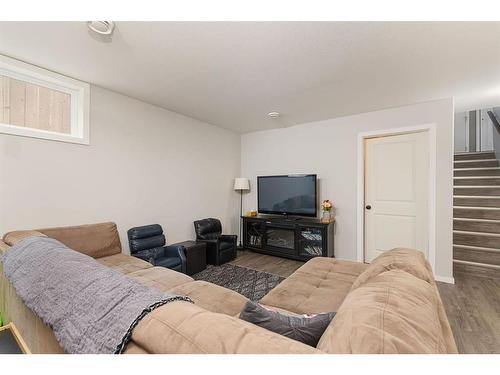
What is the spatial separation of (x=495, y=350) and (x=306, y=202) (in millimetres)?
2491

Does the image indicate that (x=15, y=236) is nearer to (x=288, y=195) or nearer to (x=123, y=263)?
(x=123, y=263)

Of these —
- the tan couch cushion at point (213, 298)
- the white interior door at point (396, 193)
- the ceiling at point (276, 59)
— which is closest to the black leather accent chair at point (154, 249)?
the tan couch cushion at point (213, 298)

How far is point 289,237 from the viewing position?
12.8 feet

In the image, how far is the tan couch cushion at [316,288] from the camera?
143 centimetres

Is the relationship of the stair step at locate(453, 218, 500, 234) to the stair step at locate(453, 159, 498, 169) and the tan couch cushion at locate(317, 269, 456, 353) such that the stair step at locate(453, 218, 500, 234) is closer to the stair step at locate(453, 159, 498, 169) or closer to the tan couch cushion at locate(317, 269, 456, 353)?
the stair step at locate(453, 159, 498, 169)

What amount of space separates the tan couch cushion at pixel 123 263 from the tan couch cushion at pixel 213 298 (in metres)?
0.68

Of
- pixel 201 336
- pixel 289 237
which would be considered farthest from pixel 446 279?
pixel 201 336

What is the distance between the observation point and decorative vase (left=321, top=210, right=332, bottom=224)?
3.58 meters

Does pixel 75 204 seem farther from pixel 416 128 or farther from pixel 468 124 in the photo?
pixel 468 124

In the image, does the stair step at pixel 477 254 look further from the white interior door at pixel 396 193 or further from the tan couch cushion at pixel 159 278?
the tan couch cushion at pixel 159 278

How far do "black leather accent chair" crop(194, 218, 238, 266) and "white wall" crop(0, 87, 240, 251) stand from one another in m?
0.22
